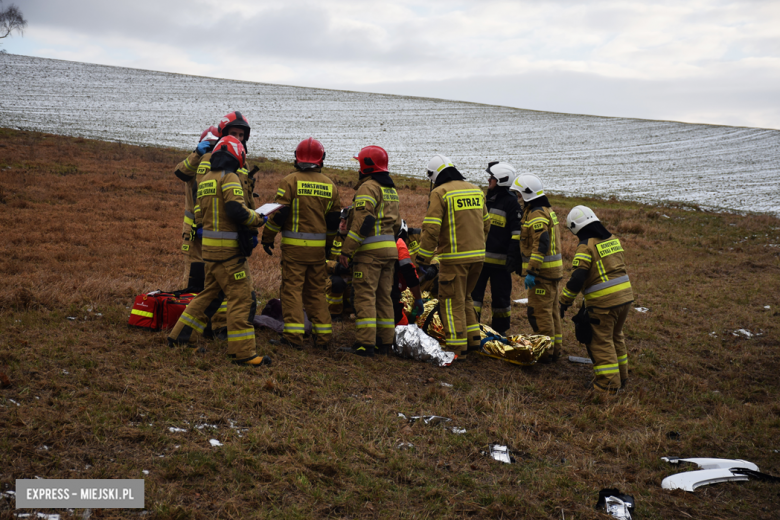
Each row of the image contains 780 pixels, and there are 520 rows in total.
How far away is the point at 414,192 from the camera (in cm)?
2252

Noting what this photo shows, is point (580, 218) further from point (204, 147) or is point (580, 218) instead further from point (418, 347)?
point (204, 147)

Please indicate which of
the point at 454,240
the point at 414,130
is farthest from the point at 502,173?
the point at 414,130

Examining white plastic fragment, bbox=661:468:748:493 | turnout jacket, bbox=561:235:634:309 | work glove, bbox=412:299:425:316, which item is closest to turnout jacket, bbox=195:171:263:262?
work glove, bbox=412:299:425:316

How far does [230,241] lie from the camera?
5.58 m

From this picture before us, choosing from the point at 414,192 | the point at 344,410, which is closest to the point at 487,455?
the point at 344,410

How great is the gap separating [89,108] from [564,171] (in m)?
34.8

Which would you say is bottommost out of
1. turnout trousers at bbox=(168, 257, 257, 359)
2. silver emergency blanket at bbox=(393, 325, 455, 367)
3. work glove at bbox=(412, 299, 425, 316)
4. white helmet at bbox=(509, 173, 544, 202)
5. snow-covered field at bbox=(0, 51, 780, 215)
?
silver emergency blanket at bbox=(393, 325, 455, 367)

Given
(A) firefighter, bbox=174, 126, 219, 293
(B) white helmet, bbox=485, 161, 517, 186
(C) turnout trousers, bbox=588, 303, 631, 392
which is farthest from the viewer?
(B) white helmet, bbox=485, 161, 517, 186

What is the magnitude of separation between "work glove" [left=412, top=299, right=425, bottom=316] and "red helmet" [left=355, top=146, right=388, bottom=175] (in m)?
2.03

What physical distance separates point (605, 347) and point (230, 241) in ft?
14.7

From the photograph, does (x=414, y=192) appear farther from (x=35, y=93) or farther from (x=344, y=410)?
(x=35, y=93)

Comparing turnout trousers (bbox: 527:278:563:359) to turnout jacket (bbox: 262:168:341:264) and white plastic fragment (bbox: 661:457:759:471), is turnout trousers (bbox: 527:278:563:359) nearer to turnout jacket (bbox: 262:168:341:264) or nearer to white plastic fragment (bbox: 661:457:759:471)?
white plastic fragment (bbox: 661:457:759:471)

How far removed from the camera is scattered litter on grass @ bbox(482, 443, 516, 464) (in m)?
4.40

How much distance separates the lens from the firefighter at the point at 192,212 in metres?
6.71
